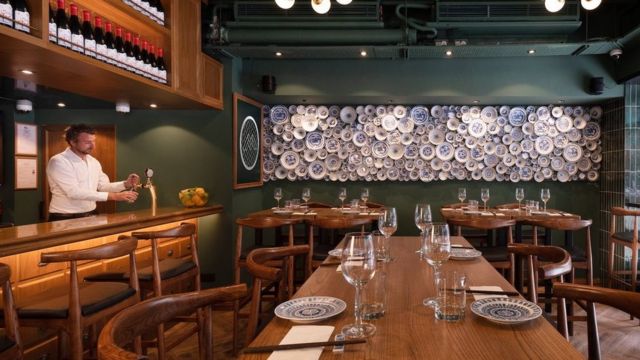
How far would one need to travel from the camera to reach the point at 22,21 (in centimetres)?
229

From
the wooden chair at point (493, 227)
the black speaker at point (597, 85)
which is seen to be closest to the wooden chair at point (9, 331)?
the wooden chair at point (493, 227)

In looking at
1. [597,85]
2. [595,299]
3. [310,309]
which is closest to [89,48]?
[310,309]

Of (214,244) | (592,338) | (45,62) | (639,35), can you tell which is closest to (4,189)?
(214,244)

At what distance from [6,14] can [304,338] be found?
217 centimetres

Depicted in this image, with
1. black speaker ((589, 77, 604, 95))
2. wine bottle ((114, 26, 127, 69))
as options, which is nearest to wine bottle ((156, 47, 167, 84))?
wine bottle ((114, 26, 127, 69))

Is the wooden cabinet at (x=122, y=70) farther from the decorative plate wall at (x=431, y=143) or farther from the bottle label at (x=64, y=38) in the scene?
the decorative plate wall at (x=431, y=143)

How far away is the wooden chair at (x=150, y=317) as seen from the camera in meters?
0.86

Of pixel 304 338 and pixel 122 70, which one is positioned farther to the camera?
pixel 122 70

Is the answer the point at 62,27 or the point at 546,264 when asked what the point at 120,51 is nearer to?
the point at 62,27

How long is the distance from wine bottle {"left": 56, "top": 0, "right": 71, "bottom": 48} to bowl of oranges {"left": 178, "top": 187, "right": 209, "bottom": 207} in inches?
72.3

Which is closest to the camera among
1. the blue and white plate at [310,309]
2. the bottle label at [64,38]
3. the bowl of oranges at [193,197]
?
the blue and white plate at [310,309]

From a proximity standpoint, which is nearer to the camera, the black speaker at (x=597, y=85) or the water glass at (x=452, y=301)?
the water glass at (x=452, y=301)

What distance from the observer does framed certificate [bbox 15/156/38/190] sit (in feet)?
16.5

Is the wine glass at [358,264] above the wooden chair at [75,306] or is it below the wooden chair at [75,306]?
above
